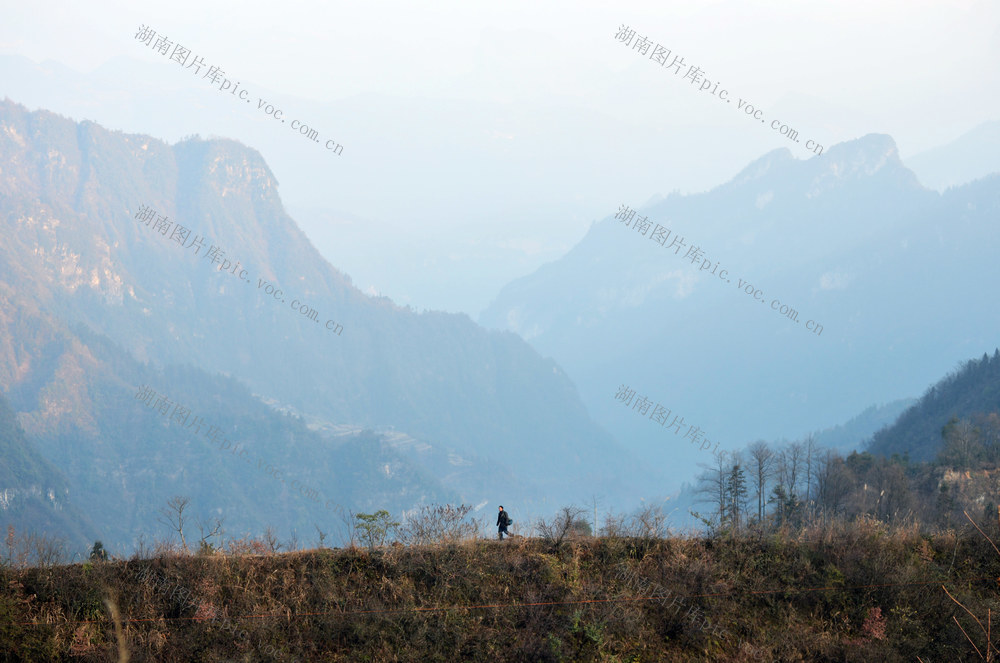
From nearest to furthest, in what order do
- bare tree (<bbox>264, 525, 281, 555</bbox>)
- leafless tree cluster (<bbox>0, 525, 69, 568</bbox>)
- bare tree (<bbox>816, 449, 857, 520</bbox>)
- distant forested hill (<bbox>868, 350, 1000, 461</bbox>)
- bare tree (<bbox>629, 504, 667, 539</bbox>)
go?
leafless tree cluster (<bbox>0, 525, 69, 568</bbox>), bare tree (<bbox>264, 525, 281, 555</bbox>), bare tree (<bbox>629, 504, 667, 539</bbox>), bare tree (<bbox>816, 449, 857, 520</bbox>), distant forested hill (<bbox>868, 350, 1000, 461</bbox>)

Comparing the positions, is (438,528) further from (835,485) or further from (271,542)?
(835,485)

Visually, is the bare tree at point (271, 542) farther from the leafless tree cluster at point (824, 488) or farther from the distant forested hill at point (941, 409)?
the distant forested hill at point (941, 409)

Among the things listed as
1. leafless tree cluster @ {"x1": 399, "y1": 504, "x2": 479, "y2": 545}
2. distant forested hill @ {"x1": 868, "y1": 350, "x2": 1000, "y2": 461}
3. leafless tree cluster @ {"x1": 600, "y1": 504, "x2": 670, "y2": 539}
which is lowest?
leafless tree cluster @ {"x1": 399, "y1": 504, "x2": 479, "y2": 545}

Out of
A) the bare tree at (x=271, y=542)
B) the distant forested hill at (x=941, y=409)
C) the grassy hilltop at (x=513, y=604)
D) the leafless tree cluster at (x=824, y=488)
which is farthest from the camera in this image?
the distant forested hill at (x=941, y=409)

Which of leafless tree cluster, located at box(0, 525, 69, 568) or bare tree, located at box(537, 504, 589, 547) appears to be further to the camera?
bare tree, located at box(537, 504, 589, 547)

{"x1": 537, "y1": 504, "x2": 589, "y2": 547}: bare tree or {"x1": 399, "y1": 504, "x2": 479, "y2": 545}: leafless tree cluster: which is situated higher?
{"x1": 537, "y1": 504, "x2": 589, "y2": 547}: bare tree

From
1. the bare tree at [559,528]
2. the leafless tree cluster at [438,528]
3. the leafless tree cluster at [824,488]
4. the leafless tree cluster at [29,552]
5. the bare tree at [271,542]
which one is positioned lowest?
the leafless tree cluster at [29,552]

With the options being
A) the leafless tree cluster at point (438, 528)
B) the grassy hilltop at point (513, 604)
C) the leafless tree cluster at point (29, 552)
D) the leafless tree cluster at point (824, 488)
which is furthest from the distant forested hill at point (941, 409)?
the leafless tree cluster at point (29, 552)

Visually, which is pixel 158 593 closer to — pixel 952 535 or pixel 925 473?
pixel 952 535

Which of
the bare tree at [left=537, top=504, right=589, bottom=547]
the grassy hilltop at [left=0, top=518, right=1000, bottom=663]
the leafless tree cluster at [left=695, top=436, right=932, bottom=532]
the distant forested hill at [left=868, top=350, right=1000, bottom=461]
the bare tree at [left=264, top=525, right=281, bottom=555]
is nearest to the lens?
the grassy hilltop at [left=0, top=518, right=1000, bottom=663]

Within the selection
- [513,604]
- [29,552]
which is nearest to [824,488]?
[513,604]

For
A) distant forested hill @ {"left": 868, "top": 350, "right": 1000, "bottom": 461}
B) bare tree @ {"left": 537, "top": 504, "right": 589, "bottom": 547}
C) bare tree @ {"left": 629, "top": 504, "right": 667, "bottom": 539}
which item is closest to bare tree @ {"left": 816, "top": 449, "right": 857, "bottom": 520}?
distant forested hill @ {"left": 868, "top": 350, "right": 1000, "bottom": 461}

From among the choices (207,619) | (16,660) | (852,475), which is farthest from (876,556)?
(852,475)

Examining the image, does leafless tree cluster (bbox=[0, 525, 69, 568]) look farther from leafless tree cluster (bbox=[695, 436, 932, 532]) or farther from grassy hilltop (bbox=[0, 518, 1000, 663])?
leafless tree cluster (bbox=[695, 436, 932, 532])
